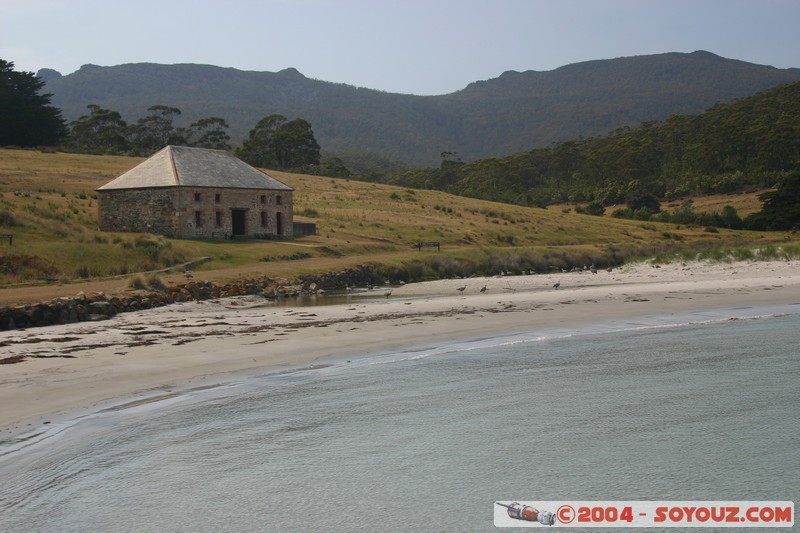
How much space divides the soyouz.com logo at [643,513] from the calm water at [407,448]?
0.78ft

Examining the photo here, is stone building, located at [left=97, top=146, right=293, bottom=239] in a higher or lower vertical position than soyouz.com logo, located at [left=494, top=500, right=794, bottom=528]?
higher

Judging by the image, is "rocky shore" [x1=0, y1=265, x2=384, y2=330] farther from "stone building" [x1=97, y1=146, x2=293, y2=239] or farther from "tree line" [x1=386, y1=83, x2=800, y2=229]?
"tree line" [x1=386, y1=83, x2=800, y2=229]

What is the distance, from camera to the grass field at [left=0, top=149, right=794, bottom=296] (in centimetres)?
3400

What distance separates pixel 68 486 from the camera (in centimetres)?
984

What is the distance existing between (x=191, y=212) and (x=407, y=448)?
36.2 meters

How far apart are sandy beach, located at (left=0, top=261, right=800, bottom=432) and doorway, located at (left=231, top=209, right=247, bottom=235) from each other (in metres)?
16.2

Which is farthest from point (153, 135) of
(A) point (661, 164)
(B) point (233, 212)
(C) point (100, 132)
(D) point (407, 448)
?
(D) point (407, 448)

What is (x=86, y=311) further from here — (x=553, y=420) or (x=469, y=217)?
(x=469, y=217)

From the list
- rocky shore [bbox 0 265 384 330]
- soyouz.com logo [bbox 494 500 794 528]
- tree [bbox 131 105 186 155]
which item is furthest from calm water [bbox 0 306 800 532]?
tree [bbox 131 105 186 155]

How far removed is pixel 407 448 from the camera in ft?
37.9

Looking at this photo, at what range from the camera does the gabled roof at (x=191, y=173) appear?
46.4 metres

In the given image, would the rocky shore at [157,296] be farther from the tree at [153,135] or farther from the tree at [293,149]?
the tree at [153,135]

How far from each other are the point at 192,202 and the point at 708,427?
122ft

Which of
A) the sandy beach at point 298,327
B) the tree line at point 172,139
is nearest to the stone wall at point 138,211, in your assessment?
the sandy beach at point 298,327
